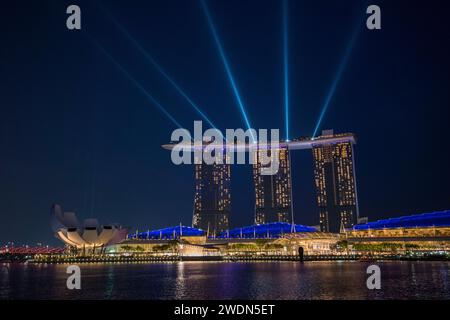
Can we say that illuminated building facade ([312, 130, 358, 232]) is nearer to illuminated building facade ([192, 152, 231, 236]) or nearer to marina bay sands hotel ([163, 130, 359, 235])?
marina bay sands hotel ([163, 130, 359, 235])

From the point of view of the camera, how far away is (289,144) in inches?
6590

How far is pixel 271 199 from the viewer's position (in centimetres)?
16388

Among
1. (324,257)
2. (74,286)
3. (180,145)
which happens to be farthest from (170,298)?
(180,145)

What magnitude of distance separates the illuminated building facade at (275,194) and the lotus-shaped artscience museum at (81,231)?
3119 inches

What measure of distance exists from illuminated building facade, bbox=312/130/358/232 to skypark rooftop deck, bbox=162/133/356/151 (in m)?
0.84

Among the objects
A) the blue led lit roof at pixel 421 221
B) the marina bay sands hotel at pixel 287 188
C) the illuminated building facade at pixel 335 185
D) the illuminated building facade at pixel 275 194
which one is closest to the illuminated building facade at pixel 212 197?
the marina bay sands hotel at pixel 287 188

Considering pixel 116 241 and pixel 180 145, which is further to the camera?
pixel 180 145

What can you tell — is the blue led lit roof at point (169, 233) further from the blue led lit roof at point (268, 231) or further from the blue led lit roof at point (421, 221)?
the blue led lit roof at point (421, 221)

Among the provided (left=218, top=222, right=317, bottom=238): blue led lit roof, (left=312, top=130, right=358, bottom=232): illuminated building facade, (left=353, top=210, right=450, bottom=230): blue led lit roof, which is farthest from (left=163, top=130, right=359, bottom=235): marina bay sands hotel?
(left=353, top=210, right=450, bottom=230): blue led lit roof

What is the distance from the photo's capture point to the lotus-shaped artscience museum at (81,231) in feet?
295

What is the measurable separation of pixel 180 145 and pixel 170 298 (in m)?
149

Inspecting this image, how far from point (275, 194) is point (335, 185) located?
23.0m

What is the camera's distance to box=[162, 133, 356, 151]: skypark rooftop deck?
158113 mm
